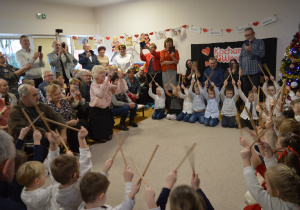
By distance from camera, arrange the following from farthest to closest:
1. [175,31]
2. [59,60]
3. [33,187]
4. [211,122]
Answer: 1. [175,31]
2. [59,60]
3. [211,122]
4. [33,187]

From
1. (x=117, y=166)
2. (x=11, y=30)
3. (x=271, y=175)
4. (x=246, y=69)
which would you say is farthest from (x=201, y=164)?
(x=11, y=30)

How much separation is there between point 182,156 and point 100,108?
1627mm

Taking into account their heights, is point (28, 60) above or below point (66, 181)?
above

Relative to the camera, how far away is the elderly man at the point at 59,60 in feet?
17.9

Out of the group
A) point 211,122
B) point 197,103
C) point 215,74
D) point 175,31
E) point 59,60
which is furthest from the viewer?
point 175,31

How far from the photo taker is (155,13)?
7254 millimetres

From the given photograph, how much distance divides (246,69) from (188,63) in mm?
1770

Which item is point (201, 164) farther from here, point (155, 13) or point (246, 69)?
point (155, 13)

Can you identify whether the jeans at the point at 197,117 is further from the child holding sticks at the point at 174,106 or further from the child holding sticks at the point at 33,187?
the child holding sticks at the point at 33,187

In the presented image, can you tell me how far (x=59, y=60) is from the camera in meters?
5.62

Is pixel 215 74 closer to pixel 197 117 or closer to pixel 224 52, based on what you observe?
pixel 197 117

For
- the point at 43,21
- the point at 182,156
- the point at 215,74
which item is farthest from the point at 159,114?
the point at 43,21

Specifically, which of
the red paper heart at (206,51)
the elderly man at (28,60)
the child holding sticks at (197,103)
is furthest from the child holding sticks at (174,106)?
the elderly man at (28,60)

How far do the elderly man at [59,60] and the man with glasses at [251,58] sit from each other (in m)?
3.91
